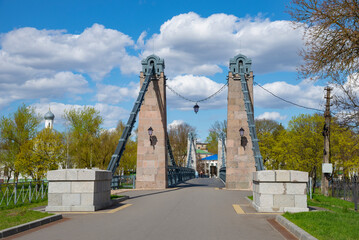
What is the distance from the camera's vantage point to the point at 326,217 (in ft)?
33.2

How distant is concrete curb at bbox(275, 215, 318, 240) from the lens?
294 inches

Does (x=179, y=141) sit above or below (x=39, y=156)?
above

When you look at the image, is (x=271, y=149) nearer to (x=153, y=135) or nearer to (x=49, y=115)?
(x=153, y=135)

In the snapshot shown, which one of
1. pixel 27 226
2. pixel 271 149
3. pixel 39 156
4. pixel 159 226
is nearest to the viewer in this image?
pixel 27 226

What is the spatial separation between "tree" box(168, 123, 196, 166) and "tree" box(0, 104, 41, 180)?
4302 cm

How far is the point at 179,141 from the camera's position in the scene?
84.2m

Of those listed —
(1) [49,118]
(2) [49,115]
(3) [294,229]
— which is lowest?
(3) [294,229]

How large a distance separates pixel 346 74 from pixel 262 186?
439 centimetres

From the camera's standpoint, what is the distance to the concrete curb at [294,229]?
747 cm

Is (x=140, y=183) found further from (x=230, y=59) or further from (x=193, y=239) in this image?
(x=193, y=239)

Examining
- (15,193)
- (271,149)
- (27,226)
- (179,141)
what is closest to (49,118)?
(179,141)

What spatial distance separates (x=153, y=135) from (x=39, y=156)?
13.1 meters

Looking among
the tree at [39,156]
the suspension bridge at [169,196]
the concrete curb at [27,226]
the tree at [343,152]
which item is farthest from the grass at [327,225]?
the tree at [39,156]

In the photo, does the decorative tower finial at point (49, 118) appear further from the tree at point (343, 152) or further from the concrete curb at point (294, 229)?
the concrete curb at point (294, 229)
